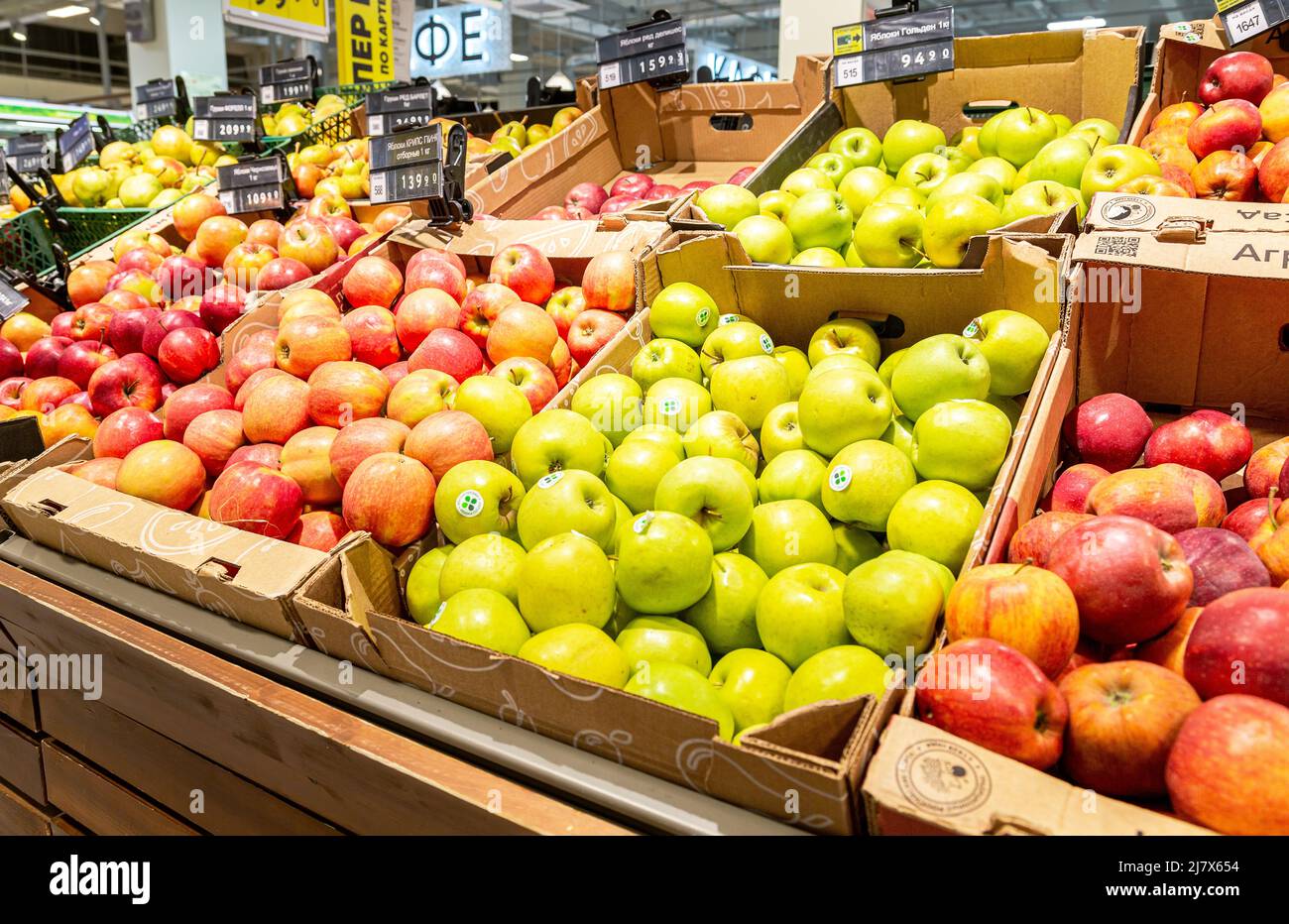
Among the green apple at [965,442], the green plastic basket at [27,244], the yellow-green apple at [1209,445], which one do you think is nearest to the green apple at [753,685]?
the green apple at [965,442]

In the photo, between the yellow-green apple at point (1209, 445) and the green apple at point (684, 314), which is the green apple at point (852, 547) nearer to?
the yellow-green apple at point (1209, 445)

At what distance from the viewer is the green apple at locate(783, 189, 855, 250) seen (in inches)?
89.8

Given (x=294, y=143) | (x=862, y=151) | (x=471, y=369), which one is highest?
(x=294, y=143)

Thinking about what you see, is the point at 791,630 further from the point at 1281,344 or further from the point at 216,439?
the point at 216,439

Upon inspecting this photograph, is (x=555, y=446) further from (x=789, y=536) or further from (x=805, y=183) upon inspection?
(x=805, y=183)

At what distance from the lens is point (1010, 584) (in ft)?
3.59

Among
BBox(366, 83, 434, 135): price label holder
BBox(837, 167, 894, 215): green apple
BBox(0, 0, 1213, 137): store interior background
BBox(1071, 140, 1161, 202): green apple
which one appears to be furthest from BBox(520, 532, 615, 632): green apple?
BBox(0, 0, 1213, 137): store interior background

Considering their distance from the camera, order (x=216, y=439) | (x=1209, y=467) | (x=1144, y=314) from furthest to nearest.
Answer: (x=216, y=439)
(x=1144, y=314)
(x=1209, y=467)

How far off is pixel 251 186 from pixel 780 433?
302 cm

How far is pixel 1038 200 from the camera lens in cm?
209

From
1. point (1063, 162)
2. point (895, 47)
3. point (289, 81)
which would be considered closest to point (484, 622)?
point (1063, 162)

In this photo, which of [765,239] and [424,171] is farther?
[424,171]

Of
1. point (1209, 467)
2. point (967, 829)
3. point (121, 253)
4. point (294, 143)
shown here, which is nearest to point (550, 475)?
point (967, 829)

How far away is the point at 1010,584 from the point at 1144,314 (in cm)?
95
